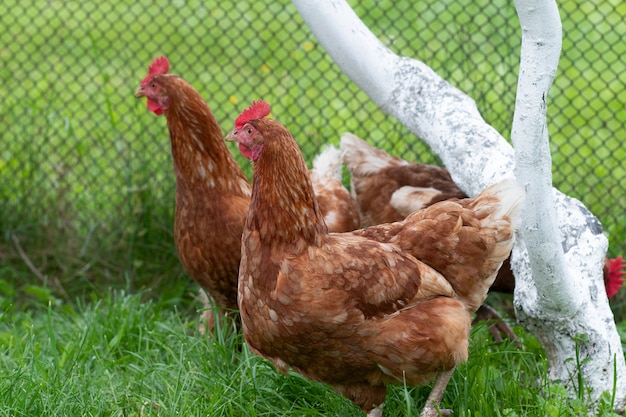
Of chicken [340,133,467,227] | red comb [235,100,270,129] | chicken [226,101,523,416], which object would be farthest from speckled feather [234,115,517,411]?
chicken [340,133,467,227]

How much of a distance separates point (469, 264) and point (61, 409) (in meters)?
1.58

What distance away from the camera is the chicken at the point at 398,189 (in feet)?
13.3

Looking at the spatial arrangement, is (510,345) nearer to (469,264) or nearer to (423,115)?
(469,264)

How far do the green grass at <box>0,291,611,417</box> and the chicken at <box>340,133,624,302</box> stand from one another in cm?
32

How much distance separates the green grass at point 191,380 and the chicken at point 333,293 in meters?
0.21

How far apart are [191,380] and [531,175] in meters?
1.57

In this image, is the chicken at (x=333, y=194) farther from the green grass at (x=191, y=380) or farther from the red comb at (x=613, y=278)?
the red comb at (x=613, y=278)

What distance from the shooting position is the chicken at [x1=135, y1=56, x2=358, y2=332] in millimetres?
3705

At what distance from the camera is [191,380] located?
Result: 139 inches

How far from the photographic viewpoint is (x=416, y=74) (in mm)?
3943

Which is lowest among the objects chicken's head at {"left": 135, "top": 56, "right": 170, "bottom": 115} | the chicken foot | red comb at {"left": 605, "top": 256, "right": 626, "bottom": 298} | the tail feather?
red comb at {"left": 605, "top": 256, "right": 626, "bottom": 298}

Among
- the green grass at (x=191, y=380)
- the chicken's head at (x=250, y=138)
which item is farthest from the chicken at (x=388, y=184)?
the chicken's head at (x=250, y=138)

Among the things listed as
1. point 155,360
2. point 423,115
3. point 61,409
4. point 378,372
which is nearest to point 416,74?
point 423,115

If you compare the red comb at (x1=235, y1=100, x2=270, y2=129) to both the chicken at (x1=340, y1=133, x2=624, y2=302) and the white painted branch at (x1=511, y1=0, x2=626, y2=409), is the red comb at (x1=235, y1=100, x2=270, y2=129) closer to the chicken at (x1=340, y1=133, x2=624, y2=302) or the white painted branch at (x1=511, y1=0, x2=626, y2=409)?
the white painted branch at (x1=511, y1=0, x2=626, y2=409)
